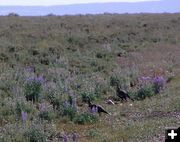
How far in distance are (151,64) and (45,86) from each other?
29.6 feet

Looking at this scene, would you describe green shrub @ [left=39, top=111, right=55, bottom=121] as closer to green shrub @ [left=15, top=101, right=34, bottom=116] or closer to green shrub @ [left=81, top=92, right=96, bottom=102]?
green shrub @ [left=15, top=101, right=34, bottom=116]

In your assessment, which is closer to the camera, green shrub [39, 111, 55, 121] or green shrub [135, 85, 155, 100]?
green shrub [39, 111, 55, 121]

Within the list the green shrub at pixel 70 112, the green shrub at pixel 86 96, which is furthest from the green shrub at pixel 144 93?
the green shrub at pixel 70 112

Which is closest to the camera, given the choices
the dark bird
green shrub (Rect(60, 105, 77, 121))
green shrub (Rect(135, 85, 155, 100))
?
green shrub (Rect(60, 105, 77, 121))

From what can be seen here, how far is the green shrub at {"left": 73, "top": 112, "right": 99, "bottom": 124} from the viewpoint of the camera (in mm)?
10906

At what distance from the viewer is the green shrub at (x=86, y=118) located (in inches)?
429

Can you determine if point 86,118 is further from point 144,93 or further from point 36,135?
point 144,93

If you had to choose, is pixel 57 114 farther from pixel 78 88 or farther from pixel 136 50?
pixel 136 50

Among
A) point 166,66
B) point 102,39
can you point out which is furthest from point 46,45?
point 166,66

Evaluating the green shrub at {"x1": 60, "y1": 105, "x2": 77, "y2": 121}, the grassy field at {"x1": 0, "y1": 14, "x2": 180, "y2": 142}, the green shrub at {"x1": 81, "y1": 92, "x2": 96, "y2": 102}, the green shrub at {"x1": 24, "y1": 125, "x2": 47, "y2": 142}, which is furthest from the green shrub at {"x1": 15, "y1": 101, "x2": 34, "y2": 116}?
the green shrub at {"x1": 24, "y1": 125, "x2": 47, "y2": 142}

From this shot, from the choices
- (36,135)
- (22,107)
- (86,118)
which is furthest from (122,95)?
(36,135)

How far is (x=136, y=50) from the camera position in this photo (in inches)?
1184

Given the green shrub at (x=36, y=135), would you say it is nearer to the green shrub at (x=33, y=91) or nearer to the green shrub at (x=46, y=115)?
the green shrub at (x=46, y=115)

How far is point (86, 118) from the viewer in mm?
10969
